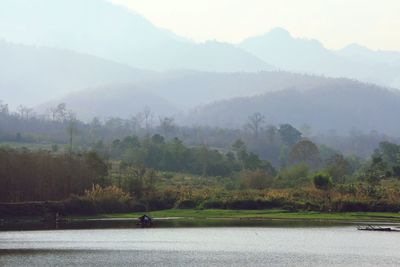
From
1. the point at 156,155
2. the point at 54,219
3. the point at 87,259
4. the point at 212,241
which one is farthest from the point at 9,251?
the point at 156,155

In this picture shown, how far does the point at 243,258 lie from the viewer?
44969 millimetres

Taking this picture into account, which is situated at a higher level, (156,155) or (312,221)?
(156,155)

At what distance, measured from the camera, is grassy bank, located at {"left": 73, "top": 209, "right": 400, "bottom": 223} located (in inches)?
3087

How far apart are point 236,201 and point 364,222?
71.8 ft

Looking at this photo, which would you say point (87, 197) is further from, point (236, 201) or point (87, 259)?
point (87, 259)

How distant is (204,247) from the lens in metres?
51.1

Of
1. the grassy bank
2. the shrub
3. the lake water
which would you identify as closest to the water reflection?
the grassy bank

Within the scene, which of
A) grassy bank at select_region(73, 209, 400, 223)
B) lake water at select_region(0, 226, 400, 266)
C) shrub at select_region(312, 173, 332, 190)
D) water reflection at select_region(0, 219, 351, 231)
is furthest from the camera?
shrub at select_region(312, 173, 332, 190)

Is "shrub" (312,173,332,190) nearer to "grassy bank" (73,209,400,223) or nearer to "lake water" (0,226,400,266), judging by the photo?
"grassy bank" (73,209,400,223)

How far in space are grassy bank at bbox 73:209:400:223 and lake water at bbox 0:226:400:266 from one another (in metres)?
12.6

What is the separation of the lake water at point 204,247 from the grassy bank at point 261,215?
1258 centimetres

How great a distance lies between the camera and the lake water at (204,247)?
43594 millimetres

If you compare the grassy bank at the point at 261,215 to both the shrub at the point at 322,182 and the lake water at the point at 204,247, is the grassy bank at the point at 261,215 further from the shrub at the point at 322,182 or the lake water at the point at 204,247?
the lake water at the point at 204,247

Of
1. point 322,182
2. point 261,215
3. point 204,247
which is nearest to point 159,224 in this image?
point 261,215
